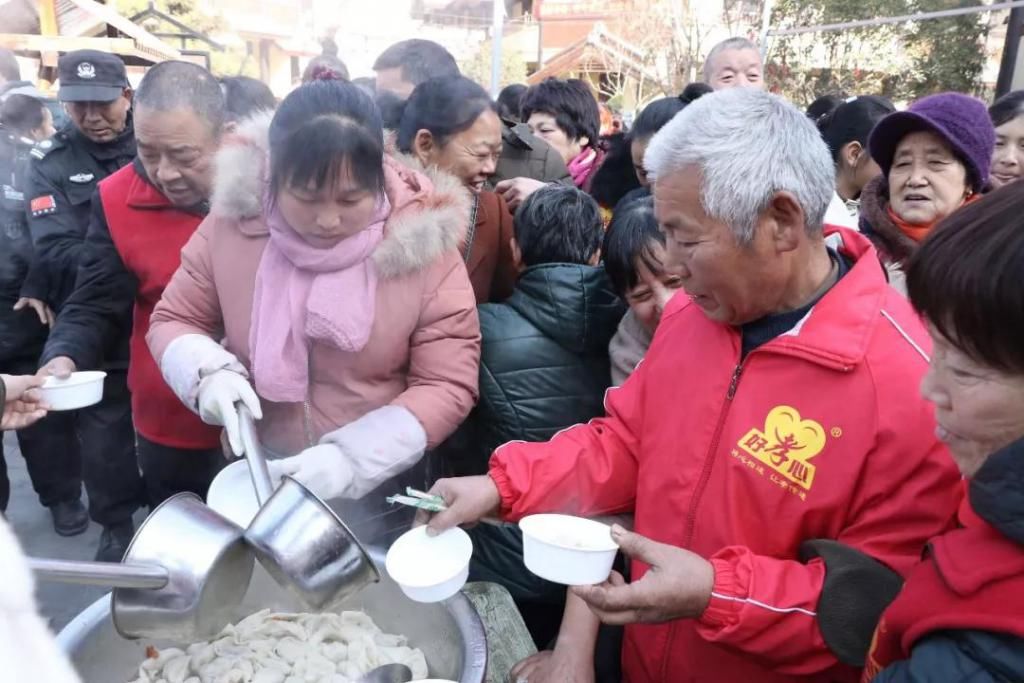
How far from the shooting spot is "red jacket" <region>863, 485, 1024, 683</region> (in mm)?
823

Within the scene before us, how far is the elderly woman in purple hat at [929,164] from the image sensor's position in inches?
89.5

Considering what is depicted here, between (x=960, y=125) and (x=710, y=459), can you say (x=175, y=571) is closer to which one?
(x=710, y=459)

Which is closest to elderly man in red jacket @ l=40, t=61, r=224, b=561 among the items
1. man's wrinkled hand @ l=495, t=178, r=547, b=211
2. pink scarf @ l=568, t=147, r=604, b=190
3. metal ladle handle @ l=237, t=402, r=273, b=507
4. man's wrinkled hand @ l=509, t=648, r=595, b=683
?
metal ladle handle @ l=237, t=402, r=273, b=507

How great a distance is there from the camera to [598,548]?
1232mm

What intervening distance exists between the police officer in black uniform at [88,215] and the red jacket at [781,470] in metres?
2.53

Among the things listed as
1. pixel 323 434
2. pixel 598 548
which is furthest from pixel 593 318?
pixel 598 548

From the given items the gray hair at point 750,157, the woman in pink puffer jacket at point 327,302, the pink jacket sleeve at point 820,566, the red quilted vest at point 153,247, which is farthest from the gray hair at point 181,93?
the pink jacket sleeve at point 820,566

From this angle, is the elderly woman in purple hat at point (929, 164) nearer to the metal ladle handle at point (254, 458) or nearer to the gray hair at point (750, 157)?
the gray hair at point (750, 157)

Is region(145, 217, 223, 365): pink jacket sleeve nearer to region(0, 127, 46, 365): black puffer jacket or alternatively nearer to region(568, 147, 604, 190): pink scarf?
region(0, 127, 46, 365): black puffer jacket

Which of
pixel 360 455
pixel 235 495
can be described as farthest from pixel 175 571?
pixel 360 455

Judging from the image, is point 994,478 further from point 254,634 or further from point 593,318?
point 254,634

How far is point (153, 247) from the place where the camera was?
2.59 meters

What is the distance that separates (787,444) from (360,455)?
965 mm

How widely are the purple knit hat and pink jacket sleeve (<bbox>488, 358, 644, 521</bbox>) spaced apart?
1.39 m
